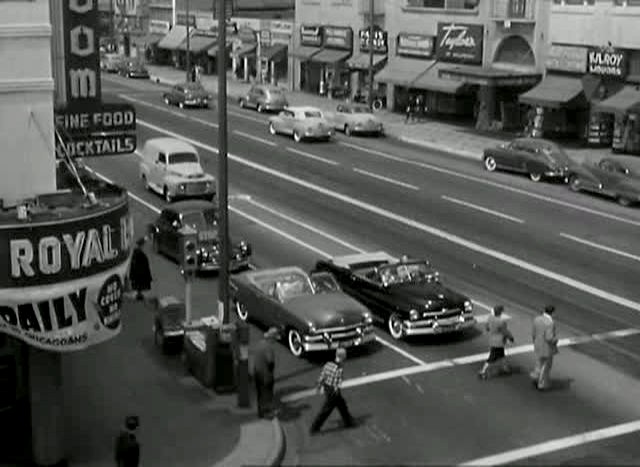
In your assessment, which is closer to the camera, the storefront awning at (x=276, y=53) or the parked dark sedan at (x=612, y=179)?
the parked dark sedan at (x=612, y=179)

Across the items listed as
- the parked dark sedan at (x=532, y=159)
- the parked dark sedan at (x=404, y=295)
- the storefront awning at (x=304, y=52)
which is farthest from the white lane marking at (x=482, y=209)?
the storefront awning at (x=304, y=52)

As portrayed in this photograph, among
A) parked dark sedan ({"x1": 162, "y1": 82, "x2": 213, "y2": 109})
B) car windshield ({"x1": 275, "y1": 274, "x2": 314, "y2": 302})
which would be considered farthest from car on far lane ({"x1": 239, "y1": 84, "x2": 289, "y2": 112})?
car windshield ({"x1": 275, "y1": 274, "x2": 314, "y2": 302})

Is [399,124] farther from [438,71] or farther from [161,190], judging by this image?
[161,190]

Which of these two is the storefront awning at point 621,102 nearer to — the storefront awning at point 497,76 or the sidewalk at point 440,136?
the sidewalk at point 440,136

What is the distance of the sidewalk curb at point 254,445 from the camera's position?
52.1 ft

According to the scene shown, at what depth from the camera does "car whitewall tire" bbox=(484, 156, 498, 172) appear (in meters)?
43.7

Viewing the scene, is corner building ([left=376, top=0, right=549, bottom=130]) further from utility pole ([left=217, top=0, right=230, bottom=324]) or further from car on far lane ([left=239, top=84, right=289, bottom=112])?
utility pole ([left=217, top=0, right=230, bottom=324])

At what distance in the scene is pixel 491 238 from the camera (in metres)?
31.1

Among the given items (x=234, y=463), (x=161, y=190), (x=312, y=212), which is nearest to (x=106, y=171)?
(x=161, y=190)

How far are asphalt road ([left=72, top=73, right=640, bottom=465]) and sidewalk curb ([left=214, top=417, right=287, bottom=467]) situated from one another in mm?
290

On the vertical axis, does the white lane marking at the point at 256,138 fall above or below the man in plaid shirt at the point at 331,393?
below

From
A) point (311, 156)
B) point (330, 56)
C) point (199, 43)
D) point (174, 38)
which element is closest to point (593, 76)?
point (311, 156)

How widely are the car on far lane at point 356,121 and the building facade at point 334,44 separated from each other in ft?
39.6

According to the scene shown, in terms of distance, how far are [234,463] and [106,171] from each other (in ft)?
94.1
